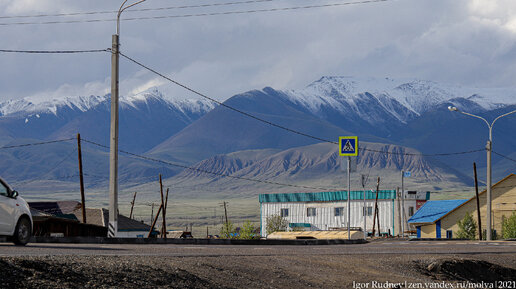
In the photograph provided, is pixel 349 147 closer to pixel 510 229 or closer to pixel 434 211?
pixel 510 229

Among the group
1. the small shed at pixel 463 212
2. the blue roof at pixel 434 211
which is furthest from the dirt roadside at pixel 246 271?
the blue roof at pixel 434 211

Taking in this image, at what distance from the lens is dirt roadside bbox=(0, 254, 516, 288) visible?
12.1 meters

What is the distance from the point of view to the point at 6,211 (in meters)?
18.0

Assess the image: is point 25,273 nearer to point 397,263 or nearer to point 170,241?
point 397,263

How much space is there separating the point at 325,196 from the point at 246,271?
112 m

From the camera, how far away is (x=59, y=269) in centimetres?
1231

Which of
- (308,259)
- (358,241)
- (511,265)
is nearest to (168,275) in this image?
(308,259)

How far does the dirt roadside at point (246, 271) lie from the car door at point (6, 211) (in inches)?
172

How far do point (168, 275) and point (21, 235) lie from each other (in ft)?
22.0

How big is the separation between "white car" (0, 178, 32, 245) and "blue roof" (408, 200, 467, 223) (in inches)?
2881

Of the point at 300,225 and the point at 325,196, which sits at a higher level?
the point at 325,196

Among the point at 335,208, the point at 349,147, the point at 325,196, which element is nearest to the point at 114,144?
the point at 349,147

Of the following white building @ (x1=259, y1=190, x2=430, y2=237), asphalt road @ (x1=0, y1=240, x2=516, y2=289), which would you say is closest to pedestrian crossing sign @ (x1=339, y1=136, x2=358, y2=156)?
asphalt road @ (x1=0, y1=240, x2=516, y2=289)

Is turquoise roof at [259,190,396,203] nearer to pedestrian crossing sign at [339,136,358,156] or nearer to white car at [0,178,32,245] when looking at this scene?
pedestrian crossing sign at [339,136,358,156]
